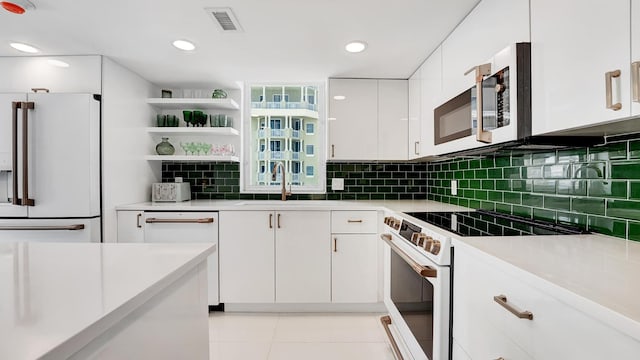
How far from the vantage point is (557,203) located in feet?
5.17

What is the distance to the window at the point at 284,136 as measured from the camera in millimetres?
3301

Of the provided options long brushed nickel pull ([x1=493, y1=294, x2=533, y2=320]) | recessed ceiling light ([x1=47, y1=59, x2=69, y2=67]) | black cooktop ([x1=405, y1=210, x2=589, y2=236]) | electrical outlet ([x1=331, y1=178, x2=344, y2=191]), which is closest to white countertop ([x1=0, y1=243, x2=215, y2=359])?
long brushed nickel pull ([x1=493, y1=294, x2=533, y2=320])

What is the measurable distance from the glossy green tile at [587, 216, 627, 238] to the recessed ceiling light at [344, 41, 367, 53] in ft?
5.34

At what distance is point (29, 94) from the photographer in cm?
232

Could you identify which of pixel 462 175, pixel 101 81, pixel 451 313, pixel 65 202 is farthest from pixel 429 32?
pixel 65 202

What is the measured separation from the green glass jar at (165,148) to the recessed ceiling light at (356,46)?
190 centimetres

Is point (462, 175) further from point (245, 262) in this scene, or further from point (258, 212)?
point (245, 262)

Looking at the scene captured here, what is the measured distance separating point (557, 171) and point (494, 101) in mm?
519

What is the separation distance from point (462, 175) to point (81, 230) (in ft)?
9.54

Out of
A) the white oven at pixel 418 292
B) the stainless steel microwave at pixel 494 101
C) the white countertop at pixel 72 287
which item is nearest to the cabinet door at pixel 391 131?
the white oven at pixel 418 292

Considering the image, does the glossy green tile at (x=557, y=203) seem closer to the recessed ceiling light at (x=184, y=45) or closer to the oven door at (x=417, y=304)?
the oven door at (x=417, y=304)

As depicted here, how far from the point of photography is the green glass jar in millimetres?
3062

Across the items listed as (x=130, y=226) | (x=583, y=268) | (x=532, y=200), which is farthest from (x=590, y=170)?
(x=130, y=226)

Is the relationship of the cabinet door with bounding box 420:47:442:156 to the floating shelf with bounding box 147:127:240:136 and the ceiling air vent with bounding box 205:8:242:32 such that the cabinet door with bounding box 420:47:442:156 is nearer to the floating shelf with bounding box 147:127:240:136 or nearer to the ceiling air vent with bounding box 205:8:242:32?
Result: the ceiling air vent with bounding box 205:8:242:32
